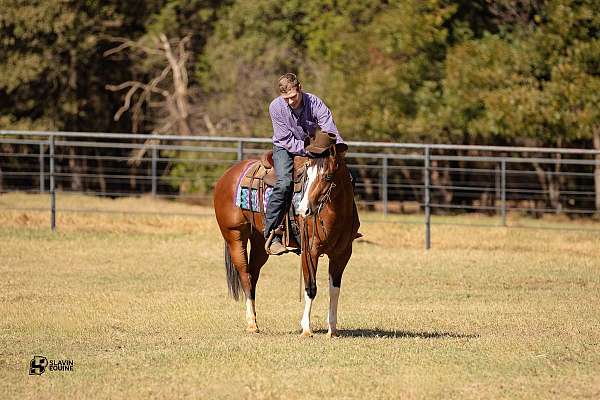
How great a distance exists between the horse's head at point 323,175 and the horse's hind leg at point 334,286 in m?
0.72

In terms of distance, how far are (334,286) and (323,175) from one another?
116cm

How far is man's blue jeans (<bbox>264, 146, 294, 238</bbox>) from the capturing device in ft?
34.3

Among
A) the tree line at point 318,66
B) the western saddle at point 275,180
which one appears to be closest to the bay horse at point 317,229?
the western saddle at point 275,180

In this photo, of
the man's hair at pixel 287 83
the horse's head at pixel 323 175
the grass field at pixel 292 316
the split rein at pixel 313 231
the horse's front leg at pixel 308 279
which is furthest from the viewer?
the horse's front leg at pixel 308 279

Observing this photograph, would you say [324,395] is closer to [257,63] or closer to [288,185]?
[288,185]

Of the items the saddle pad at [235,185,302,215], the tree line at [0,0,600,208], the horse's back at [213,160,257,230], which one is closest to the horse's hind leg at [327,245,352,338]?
the saddle pad at [235,185,302,215]

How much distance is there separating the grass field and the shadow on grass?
0.09ft

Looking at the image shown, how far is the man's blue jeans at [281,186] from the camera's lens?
412 inches

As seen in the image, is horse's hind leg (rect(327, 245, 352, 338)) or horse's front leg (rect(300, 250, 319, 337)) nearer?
horse's front leg (rect(300, 250, 319, 337))

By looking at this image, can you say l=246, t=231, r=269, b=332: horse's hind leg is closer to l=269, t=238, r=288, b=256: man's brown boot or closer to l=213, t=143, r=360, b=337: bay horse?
l=213, t=143, r=360, b=337: bay horse

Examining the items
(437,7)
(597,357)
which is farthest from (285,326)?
(437,7)

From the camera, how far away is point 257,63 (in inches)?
1367

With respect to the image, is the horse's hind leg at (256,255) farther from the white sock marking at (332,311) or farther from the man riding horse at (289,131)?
the white sock marking at (332,311)

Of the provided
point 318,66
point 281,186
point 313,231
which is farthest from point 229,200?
point 318,66
